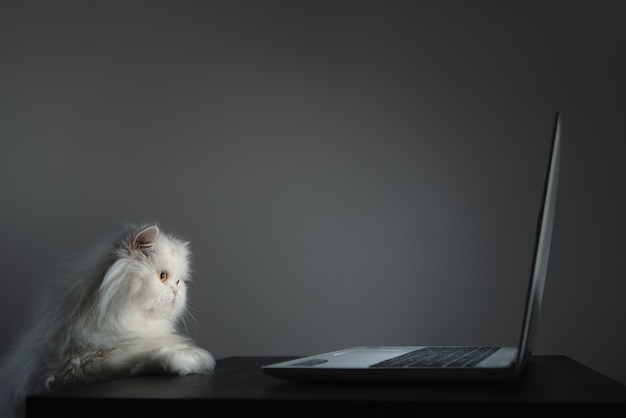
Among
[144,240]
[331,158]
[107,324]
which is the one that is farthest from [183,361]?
[331,158]

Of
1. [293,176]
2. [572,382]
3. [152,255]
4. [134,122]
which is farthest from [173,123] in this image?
[572,382]

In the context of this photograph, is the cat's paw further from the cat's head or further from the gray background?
the gray background

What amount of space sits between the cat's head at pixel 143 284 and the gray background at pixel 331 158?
1.92 ft

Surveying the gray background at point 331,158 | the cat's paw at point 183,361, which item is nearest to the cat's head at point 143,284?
the cat's paw at point 183,361

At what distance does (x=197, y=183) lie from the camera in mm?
1872

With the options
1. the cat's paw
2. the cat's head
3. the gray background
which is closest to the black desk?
the cat's paw

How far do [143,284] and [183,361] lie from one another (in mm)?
239

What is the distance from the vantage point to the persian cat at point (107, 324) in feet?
3.39

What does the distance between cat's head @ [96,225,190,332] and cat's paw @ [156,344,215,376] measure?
16 centimetres

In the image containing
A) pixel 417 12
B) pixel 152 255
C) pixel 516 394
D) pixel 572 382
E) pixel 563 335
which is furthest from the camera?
pixel 417 12

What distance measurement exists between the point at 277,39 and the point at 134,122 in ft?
1.56

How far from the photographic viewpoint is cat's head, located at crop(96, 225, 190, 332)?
3.73 feet

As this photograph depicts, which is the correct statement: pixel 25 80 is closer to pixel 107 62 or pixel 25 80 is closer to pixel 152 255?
A: pixel 107 62

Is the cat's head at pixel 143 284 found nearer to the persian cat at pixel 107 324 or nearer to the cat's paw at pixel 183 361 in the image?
the persian cat at pixel 107 324
